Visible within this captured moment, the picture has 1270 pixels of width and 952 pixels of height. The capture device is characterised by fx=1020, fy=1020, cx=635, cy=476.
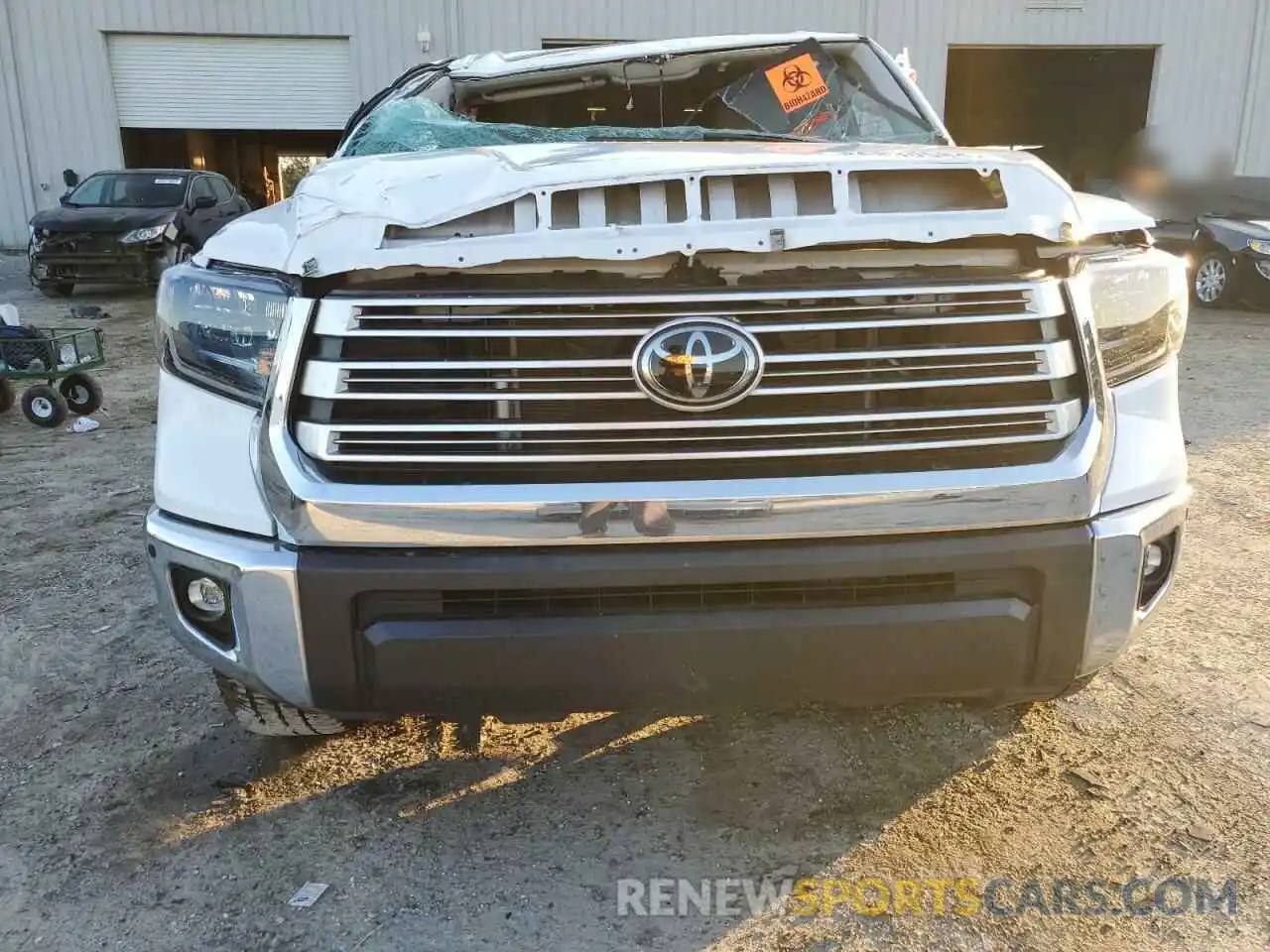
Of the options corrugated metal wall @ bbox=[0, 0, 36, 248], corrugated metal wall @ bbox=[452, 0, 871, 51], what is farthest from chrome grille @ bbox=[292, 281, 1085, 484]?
corrugated metal wall @ bbox=[0, 0, 36, 248]

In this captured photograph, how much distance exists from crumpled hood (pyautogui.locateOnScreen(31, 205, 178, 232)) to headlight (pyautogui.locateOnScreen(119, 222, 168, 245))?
0.06m

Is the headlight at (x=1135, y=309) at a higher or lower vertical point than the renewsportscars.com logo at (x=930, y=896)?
higher

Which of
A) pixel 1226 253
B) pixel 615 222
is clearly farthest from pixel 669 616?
pixel 1226 253

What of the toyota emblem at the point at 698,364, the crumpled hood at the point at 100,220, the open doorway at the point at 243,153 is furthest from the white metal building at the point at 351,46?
the toyota emblem at the point at 698,364

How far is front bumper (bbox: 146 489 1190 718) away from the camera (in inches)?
75.0

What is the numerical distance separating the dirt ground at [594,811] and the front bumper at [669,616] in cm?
47

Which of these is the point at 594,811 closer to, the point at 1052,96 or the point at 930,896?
the point at 930,896

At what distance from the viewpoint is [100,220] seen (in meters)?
11.6

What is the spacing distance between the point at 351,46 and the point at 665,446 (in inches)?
659

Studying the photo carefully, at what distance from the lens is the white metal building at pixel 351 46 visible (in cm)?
1623

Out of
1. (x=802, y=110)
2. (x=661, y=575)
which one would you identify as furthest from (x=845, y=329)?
(x=802, y=110)

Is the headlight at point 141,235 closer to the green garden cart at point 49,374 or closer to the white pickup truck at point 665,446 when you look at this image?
the green garden cart at point 49,374

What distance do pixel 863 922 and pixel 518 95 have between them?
3.35m

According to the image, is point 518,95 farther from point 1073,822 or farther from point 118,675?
point 1073,822
